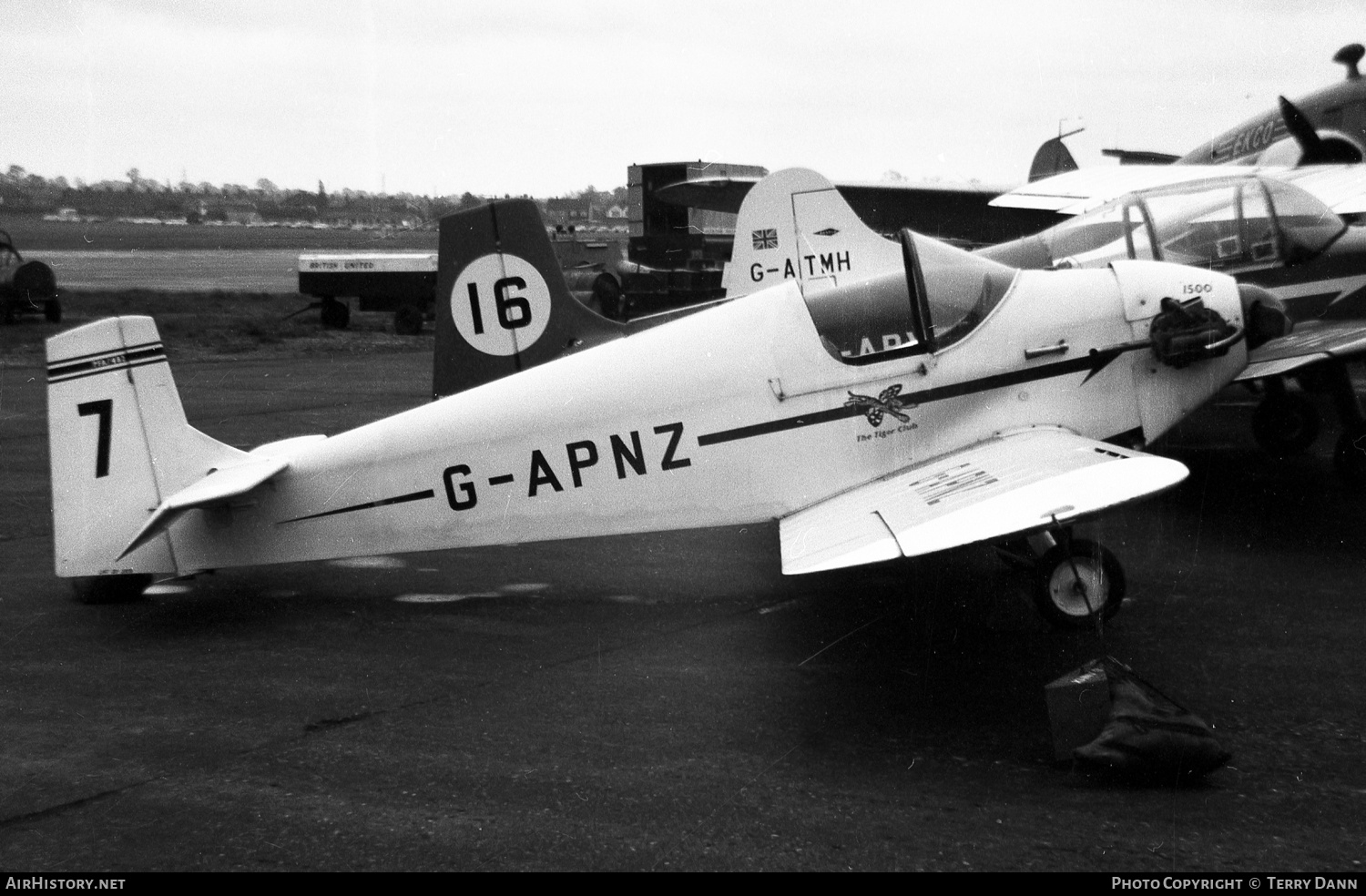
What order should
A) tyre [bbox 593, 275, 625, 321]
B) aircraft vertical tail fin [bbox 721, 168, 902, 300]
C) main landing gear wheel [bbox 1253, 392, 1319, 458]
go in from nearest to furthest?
main landing gear wheel [bbox 1253, 392, 1319, 458] < aircraft vertical tail fin [bbox 721, 168, 902, 300] < tyre [bbox 593, 275, 625, 321]

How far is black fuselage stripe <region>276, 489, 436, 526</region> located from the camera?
6.57 m

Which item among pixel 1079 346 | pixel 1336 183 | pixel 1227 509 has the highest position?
pixel 1336 183

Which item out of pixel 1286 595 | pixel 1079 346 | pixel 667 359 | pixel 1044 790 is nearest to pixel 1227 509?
pixel 1286 595

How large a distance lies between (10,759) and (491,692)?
6.09 feet

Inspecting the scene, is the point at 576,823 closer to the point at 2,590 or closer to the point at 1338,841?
the point at 1338,841

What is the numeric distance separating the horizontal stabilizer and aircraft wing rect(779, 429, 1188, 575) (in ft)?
8.85

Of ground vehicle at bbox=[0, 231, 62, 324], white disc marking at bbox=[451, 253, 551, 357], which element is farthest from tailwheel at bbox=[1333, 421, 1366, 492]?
ground vehicle at bbox=[0, 231, 62, 324]

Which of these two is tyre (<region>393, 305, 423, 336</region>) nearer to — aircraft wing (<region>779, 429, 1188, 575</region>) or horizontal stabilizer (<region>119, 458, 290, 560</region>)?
horizontal stabilizer (<region>119, 458, 290, 560</region>)

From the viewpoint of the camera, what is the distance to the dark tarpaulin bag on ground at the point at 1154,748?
4.29m

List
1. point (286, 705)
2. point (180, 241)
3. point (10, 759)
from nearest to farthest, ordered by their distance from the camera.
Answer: point (10, 759) < point (286, 705) < point (180, 241)

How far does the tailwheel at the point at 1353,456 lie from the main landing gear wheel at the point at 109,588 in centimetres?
778

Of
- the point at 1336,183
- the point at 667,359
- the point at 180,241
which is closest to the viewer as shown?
the point at 667,359

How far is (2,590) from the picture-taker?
7.32m

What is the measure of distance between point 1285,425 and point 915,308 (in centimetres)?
552
